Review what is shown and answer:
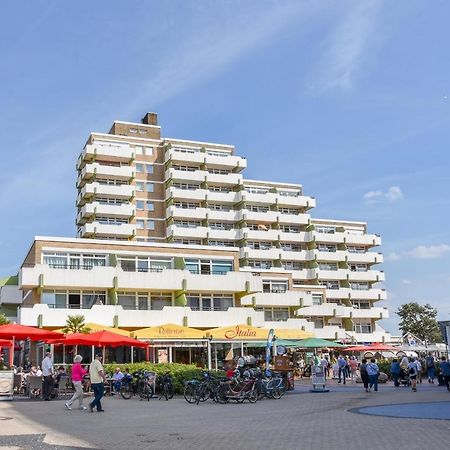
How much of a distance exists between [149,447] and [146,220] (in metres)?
64.9

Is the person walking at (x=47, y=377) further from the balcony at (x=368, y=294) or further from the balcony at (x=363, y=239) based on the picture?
the balcony at (x=363, y=239)

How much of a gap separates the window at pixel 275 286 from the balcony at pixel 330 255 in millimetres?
18663

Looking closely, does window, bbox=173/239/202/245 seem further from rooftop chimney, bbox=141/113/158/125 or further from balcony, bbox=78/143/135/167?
rooftop chimney, bbox=141/113/158/125

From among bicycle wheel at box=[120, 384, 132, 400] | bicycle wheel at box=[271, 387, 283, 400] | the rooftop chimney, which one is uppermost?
the rooftop chimney

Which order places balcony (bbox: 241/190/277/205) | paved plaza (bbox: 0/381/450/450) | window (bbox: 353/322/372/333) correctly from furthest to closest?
window (bbox: 353/322/372/333) < balcony (bbox: 241/190/277/205) < paved plaza (bbox: 0/381/450/450)

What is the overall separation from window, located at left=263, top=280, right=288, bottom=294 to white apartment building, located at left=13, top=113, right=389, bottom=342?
120 millimetres

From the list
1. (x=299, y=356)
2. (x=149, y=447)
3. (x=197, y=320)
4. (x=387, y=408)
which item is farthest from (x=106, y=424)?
(x=299, y=356)

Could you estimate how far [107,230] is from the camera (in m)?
70.3

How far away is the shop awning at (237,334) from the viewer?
36578mm

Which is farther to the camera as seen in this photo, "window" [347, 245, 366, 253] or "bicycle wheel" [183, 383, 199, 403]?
"window" [347, 245, 366, 253]

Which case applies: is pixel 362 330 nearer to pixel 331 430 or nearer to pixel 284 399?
pixel 284 399

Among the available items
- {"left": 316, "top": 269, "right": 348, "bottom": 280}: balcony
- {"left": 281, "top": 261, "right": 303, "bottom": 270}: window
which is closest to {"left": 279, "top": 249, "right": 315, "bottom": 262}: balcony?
{"left": 281, "top": 261, "right": 303, "bottom": 270}: window

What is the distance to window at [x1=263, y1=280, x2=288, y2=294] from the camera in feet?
206

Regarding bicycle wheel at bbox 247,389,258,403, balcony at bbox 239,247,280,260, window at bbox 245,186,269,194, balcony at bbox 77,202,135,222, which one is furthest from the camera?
window at bbox 245,186,269,194
